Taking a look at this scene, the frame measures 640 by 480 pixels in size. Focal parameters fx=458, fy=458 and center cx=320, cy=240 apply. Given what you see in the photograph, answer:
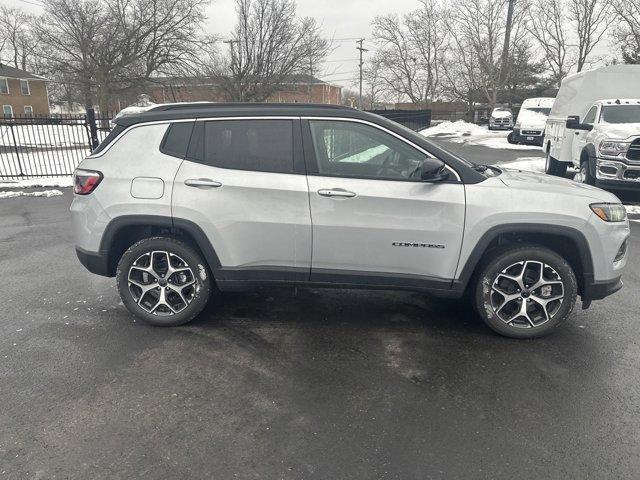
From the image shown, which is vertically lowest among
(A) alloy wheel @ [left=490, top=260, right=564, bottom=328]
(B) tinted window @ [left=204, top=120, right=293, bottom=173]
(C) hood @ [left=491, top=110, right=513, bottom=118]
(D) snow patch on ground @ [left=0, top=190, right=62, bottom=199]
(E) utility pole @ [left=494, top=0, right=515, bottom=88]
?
(D) snow patch on ground @ [left=0, top=190, right=62, bottom=199]

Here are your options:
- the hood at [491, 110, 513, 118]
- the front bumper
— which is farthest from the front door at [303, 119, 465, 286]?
the hood at [491, 110, 513, 118]

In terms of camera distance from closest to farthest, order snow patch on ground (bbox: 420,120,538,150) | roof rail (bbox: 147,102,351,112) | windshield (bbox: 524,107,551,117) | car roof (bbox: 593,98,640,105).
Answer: roof rail (bbox: 147,102,351,112) < car roof (bbox: 593,98,640,105) < snow patch on ground (bbox: 420,120,538,150) < windshield (bbox: 524,107,551,117)

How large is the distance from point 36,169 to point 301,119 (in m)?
12.3

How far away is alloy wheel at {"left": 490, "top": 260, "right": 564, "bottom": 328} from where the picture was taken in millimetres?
3512

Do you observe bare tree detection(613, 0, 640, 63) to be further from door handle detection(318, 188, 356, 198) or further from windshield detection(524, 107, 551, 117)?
door handle detection(318, 188, 356, 198)

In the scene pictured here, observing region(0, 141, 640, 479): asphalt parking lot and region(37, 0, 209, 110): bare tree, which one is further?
region(37, 0, 209, 110): bare tree

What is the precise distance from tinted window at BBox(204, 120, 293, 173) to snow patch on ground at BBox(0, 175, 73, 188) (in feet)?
31.3

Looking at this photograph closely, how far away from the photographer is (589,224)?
3371mm

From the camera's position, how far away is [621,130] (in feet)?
29.0

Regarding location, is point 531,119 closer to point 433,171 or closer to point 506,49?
point 506,49

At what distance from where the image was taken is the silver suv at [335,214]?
11.1 ft

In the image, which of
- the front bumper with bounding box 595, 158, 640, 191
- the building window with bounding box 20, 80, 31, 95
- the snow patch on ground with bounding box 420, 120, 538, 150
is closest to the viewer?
the front bumper with bounding box 595, 158, 640, 191

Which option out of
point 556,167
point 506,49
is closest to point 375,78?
point 506,49

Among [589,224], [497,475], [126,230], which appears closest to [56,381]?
[126,230]
